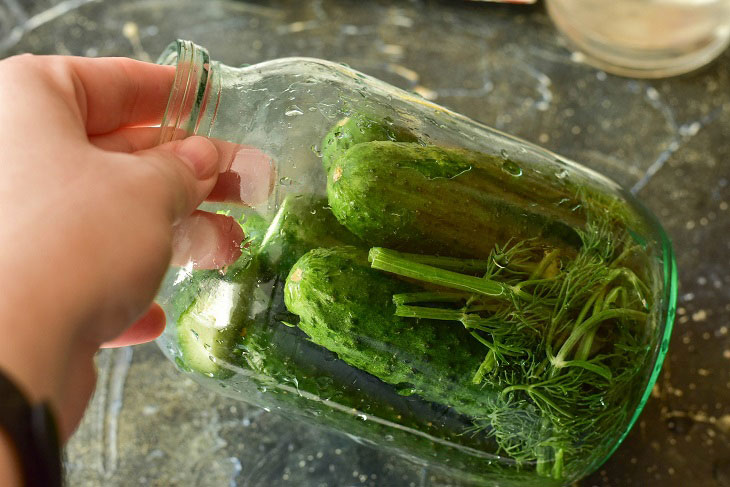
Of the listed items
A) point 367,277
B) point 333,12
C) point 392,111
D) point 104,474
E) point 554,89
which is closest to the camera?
point 367,277

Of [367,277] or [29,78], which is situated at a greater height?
[29,78]

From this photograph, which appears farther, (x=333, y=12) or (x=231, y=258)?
(x=333, y=12)

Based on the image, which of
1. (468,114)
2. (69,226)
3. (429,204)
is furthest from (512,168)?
(69,226)

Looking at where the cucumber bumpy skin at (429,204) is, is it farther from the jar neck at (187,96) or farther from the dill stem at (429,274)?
the jar neck at (187,96)

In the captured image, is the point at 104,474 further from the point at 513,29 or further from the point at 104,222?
the point at 513,29

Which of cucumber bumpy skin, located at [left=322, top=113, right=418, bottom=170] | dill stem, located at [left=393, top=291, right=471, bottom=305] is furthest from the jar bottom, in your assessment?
dill stem, located at [left=393, top=291, right=471, bottom=305]

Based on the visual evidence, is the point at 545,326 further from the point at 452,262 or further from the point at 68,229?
the point at 68,229

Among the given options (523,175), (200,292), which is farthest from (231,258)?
(523,175)
